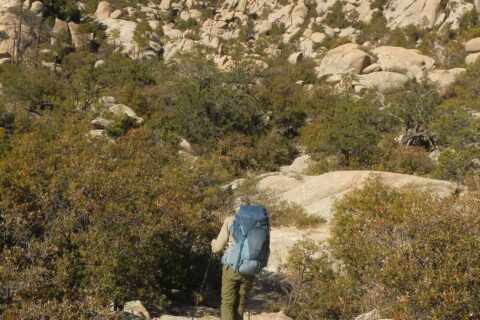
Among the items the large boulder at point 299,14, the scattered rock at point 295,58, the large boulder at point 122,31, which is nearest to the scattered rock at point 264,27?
the large boulder at point 299,14

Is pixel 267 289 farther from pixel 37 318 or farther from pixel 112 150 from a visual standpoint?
pixel 37 318

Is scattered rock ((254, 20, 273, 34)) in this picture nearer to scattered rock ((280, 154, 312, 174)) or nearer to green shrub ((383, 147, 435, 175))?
scattered rock ((280, 154, 312, 174))

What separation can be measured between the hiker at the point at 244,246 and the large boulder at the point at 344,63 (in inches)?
1725

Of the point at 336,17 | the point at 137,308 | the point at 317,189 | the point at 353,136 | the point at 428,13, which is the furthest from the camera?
the point at 336,17

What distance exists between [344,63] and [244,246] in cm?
4645

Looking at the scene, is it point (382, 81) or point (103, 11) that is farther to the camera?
point (103, 11)

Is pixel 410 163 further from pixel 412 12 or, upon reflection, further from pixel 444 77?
pixel 412 12

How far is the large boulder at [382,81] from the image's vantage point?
43.7 metres

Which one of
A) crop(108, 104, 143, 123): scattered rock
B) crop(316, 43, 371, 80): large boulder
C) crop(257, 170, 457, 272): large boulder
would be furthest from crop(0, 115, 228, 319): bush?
crop(316, 43, 371, 80): large boulder

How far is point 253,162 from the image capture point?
90.6 ft

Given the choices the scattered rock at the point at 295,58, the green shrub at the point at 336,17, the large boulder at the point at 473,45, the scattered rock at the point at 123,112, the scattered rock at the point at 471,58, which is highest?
the green shrub at the point at 336,17

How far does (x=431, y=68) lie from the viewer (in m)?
47.2

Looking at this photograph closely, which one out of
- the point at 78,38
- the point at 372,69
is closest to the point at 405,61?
the point at 372,69

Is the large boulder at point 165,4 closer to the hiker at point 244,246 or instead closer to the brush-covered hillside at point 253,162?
the brush-covered hillside at point 253,162
